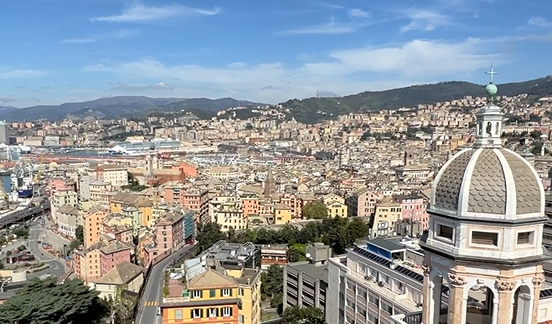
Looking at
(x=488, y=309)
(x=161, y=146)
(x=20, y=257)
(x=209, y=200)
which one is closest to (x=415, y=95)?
(x=161, y=146)

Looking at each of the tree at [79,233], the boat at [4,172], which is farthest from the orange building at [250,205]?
the boat at [4,172]

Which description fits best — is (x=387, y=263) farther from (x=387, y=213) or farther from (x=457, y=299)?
(x=387, y=213)

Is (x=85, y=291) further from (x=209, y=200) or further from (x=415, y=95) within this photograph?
(x=415, y=95)

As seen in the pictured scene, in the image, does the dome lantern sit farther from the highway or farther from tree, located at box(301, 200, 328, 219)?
the highway

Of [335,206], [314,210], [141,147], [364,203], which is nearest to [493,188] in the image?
[314,210]

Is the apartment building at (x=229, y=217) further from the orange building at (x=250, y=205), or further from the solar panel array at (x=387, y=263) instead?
the solar panel array at (x=387, y=263)
